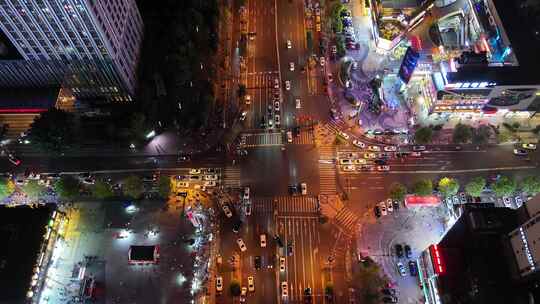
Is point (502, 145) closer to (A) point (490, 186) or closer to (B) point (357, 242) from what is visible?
(A) point (490, 186)

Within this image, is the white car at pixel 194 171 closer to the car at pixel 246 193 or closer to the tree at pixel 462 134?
the car at pixel 246 193

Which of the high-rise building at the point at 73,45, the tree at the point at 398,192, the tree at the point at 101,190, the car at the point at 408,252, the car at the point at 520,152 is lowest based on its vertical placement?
the car at the point at 408,252

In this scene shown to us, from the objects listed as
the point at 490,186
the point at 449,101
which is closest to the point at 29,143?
the point at 449,101

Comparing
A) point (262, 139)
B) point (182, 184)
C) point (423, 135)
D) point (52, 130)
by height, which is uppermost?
point (262, 139)

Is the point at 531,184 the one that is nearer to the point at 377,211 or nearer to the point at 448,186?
the point at 448,186

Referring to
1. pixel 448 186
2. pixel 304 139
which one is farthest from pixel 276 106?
pixel 448 186

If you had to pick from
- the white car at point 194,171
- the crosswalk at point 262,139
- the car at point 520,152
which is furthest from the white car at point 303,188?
the car at point 520,152

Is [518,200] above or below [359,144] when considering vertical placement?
below
